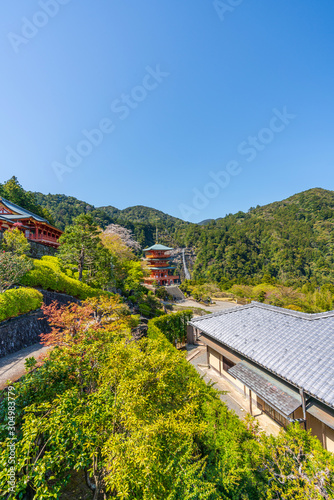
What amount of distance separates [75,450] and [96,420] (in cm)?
42

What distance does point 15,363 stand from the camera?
7.08 meters

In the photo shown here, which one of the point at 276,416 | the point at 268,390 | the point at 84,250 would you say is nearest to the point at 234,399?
the point at 276,416

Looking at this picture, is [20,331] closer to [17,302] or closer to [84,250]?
[17,302]

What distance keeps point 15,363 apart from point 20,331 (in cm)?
188

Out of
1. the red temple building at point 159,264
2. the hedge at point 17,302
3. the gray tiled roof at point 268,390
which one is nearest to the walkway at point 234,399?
the gray tiled roof at point 268,390

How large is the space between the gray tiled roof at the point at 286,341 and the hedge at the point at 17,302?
7.82m

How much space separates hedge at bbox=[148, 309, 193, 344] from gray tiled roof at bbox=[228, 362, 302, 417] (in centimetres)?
648

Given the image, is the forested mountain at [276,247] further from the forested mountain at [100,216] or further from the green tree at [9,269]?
the green tree at [9,269]

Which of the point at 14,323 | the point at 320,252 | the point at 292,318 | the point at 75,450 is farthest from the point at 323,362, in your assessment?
the point at 320,252

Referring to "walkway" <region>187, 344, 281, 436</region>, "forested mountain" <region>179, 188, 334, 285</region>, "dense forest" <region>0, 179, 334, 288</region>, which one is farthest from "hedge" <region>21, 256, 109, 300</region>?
"forested mountain" <region>179, 188, 334, 285</region>

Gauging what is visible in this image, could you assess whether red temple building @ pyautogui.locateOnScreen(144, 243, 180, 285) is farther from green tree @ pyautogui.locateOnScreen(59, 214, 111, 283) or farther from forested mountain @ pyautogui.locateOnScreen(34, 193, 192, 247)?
forested mountain @ pyautogui.locateOnScreen(34, 193, 192, 247)

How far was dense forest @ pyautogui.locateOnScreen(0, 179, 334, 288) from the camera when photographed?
6506 centimetres

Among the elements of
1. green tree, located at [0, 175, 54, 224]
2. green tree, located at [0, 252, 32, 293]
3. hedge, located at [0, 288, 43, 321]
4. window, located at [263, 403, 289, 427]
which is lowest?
window, located at [263, 403, 289, 427]

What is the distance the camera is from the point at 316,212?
87875 millimetres
